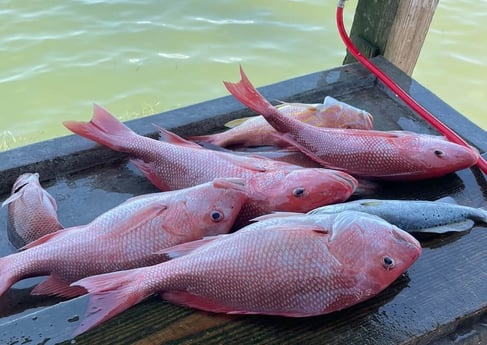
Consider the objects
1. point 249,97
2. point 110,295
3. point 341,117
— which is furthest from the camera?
point 341,117

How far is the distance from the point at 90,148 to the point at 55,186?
28cm

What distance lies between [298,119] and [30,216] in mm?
1453

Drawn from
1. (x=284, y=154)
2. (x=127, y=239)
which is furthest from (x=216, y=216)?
(x=284, y=154)

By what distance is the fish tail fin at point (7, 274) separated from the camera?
6.73ft

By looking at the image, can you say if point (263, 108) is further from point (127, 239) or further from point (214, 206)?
point (127, 239)

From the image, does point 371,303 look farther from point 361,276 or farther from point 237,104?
point 237,104

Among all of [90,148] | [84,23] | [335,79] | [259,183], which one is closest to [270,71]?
[84,23]

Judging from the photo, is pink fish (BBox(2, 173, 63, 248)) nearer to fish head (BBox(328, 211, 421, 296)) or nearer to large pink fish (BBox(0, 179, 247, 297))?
large pink fish (BBox(0, 179, 247, 297))

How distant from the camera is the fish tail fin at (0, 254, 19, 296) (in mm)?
2053

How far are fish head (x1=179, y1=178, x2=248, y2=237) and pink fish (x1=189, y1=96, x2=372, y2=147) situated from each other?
786 mm

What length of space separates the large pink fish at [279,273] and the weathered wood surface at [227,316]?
0.09 metres

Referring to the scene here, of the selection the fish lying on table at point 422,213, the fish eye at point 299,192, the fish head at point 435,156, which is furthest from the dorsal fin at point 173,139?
the fish head at point 435,156

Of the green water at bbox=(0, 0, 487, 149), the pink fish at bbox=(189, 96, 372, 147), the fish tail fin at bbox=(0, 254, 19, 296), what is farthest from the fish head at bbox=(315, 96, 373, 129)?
the green water at bbox=(0, 0, 487, 149)

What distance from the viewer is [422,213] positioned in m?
2.34
